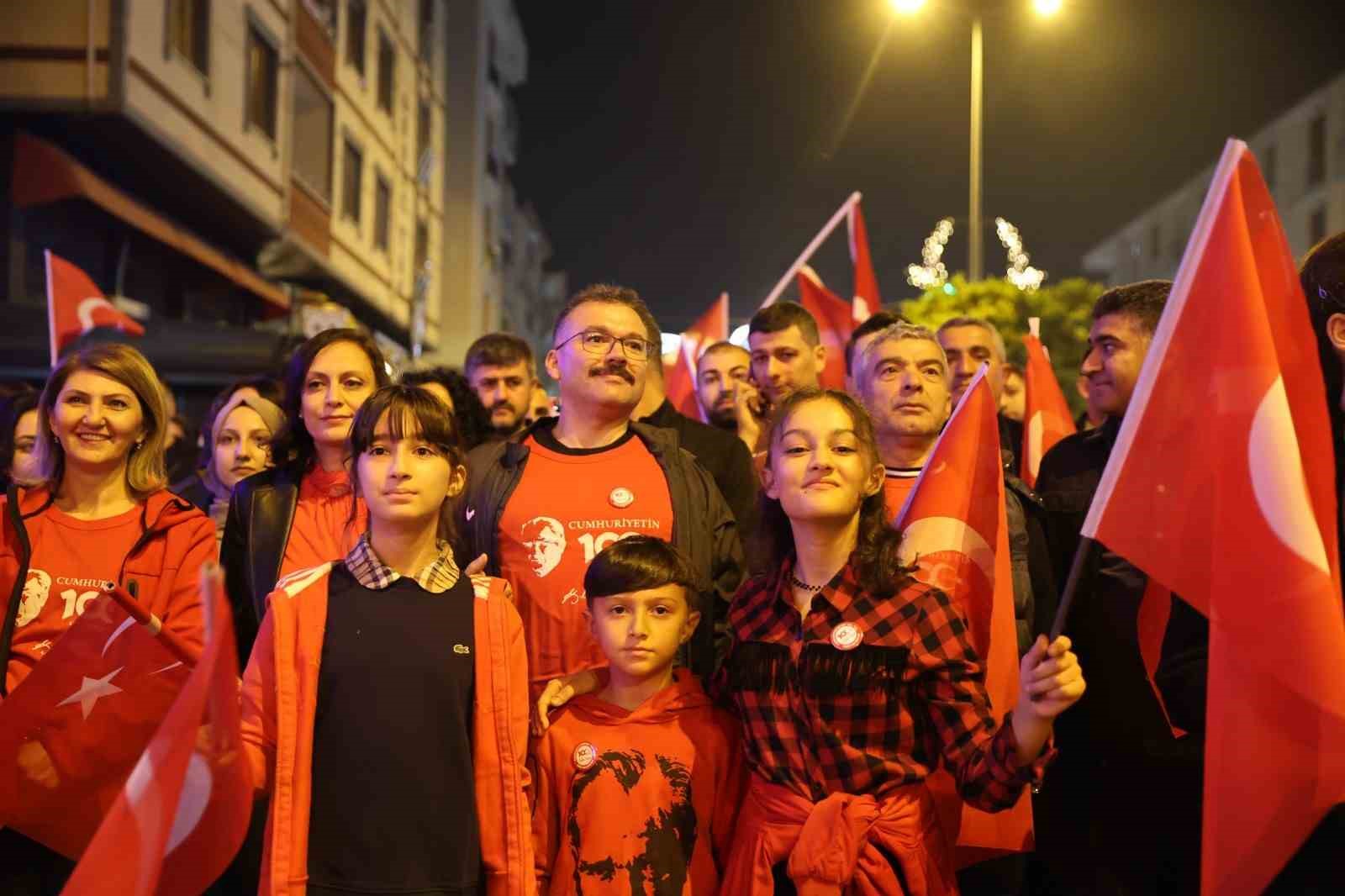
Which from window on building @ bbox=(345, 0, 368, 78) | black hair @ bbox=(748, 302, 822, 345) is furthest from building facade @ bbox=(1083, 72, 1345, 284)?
black hair @ bbox=(748, 302, 822, 345)

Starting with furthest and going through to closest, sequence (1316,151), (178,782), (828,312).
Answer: (1316,151), (828,312), (178,782)

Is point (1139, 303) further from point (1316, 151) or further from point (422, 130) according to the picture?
point (1316, 151)

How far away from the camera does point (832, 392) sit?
3.65 m

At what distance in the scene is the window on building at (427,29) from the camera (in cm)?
3281

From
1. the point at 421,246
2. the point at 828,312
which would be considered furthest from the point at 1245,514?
the point at 421,246

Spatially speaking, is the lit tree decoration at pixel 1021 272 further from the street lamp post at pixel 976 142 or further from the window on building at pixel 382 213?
the window on building at pixel 382 213

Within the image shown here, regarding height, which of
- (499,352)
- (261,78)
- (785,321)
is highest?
(261,78)

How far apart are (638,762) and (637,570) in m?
0.51

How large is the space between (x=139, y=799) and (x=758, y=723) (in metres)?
1.51

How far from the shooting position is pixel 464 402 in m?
5.71

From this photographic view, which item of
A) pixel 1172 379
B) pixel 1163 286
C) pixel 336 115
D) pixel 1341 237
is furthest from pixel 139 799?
pixel 336 115

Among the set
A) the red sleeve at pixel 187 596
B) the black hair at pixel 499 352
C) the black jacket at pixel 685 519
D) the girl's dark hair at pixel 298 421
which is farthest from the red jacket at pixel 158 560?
the black hair at pixel 499 352

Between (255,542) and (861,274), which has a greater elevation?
(861,274)

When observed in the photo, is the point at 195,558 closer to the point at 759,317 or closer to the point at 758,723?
the point at 758,723
